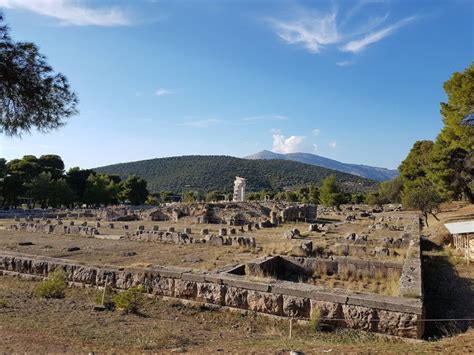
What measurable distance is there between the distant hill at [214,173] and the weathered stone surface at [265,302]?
124m

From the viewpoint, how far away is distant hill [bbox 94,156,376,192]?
141500 millimetres

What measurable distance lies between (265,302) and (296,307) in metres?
0.65

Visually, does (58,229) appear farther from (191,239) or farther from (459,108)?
(459,108)

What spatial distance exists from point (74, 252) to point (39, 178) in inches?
1882

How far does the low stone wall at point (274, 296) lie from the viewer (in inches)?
259

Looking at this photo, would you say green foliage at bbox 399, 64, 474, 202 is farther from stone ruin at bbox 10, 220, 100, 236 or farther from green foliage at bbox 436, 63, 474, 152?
stone ruin at bbox 10, 220, 100, 236

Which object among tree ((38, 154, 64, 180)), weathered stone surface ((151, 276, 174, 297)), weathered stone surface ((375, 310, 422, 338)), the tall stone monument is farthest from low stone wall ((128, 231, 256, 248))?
the tall stone monument

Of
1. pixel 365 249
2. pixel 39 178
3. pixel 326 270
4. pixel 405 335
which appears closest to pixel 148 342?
pixel 405 335

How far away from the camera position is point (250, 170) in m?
164

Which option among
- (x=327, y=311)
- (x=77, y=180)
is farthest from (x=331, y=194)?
(x=327, y=311)

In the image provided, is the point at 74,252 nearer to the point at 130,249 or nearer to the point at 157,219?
the point at 130,249

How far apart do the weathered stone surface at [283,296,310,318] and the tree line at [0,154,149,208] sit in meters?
58.1

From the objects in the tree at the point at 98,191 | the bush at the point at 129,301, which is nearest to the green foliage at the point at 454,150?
the bush at the point at 129,301

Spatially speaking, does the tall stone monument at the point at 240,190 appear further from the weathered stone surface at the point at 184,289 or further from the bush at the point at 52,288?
the weathered stone surface at the point at 184,289
